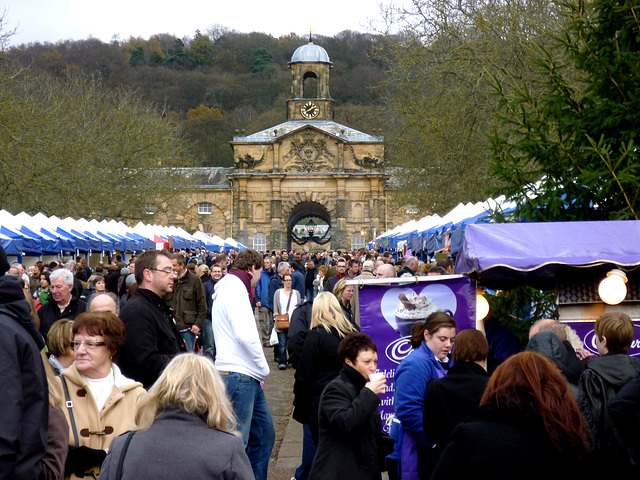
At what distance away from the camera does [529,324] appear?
8.20 metres

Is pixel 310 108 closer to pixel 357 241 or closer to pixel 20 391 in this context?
pixel 357 241

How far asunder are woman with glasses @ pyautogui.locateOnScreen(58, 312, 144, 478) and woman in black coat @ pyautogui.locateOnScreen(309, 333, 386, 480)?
3.60 feet

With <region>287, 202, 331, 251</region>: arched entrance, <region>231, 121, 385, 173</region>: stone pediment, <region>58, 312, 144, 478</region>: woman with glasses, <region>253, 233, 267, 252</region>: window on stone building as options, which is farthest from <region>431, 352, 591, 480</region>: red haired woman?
<region>287, 202, 331, 251</region>: arched entrance

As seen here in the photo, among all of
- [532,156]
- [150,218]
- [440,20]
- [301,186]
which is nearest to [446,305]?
[532,156]

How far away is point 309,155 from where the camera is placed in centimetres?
7131

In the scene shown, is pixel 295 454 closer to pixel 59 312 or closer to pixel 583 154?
pixel 59 312

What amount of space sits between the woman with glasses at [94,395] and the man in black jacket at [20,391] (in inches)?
26.8

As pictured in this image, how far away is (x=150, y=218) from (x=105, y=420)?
4541cm

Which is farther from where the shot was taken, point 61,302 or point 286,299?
point 286,299

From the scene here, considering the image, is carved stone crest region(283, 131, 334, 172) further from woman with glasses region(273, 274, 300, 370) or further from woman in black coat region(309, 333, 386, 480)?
woman in black coat region(309, 333, 386, 480)

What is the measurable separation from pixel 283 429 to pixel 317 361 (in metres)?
3.50

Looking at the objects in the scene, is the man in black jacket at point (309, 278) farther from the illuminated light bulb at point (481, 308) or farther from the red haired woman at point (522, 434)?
the red haired woman at point (522, 434)

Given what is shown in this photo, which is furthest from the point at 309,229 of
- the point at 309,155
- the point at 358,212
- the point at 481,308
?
the point at 481,308

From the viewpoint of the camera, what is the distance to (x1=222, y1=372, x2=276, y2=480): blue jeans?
20.9ft
